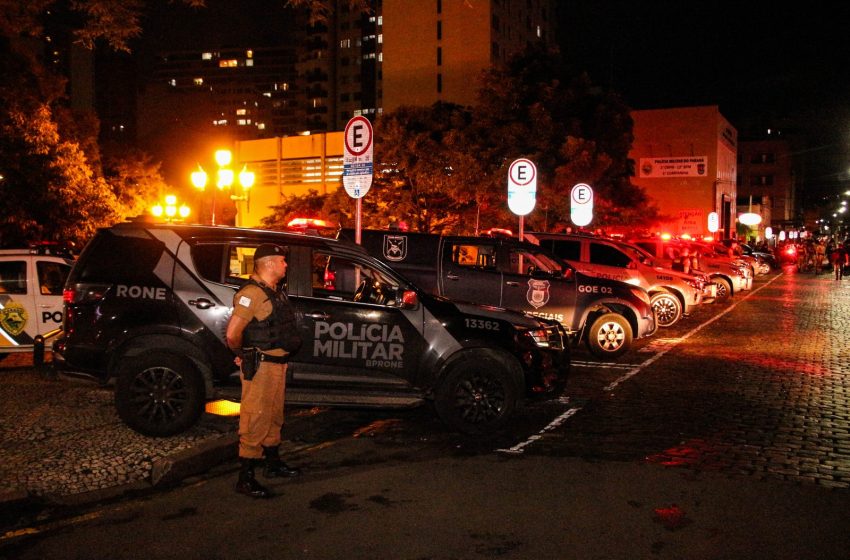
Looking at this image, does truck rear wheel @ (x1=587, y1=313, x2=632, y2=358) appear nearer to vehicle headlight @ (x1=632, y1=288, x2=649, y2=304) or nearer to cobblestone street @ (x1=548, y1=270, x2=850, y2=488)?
vehicle headlight @ (x1=632, y1=288, x2=649, y2=304)

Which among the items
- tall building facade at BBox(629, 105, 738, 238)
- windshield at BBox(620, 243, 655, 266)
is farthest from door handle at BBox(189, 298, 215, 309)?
tall building facade at BBox(629, 105, 738, 238)

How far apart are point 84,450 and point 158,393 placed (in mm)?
770

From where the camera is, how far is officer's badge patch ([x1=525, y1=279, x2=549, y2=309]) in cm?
1178

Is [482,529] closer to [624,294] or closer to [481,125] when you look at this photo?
[624,294]

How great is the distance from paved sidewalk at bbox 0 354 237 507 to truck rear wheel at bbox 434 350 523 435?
2.04 metres

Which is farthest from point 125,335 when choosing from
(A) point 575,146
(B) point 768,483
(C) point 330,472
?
(A) point 575,146

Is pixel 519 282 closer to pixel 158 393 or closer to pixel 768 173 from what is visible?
pixel 158 393

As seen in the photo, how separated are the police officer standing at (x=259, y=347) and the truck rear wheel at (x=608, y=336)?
295 inches

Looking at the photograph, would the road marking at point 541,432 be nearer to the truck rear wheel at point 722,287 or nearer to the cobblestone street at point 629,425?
A: the cobblestone street at point 629,425

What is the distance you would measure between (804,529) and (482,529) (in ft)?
6.88

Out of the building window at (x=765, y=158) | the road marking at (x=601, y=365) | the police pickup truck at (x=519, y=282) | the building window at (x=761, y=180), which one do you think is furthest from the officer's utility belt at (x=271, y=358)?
the building window at (x=765, y=158)

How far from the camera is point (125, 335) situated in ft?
22.5

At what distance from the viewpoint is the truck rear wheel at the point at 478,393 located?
284 inches

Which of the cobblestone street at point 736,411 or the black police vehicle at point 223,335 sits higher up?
the black police vehicle at point 223,335
